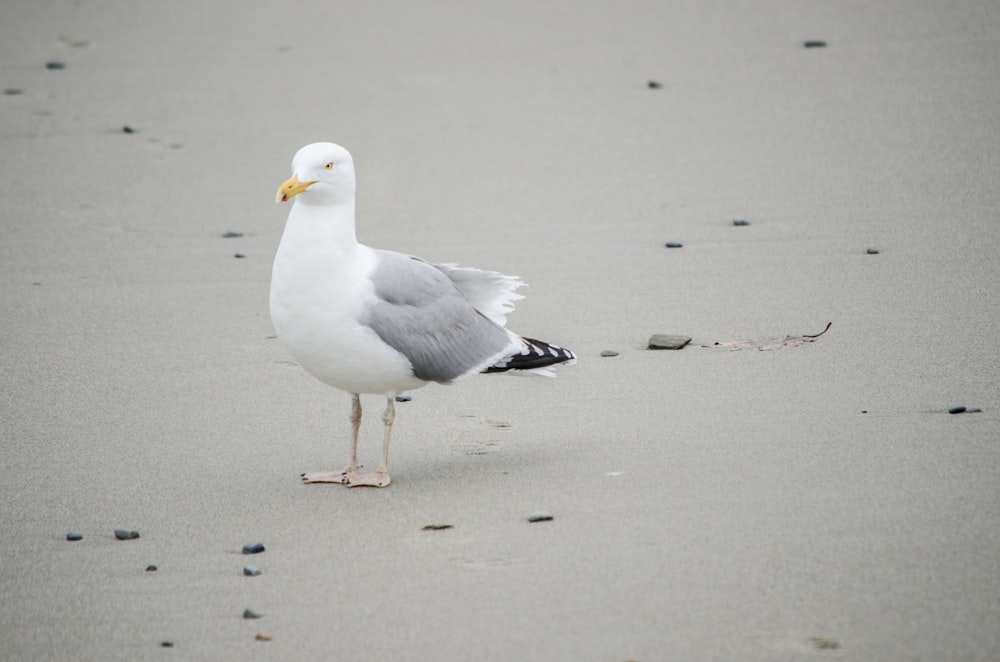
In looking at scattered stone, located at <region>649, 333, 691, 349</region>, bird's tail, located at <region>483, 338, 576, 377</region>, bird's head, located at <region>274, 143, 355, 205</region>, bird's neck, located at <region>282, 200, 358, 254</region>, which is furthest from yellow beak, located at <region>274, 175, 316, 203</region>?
scattered stone, located at <region>649, 333, 691, 349</region>

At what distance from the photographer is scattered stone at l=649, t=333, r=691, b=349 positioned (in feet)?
18.3

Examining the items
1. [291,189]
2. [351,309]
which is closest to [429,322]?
[351,309]

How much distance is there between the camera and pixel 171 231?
7.27m

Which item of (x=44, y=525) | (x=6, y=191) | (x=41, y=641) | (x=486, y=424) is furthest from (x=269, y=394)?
(x=6, y=191)

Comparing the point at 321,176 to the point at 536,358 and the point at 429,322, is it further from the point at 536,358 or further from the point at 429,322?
the point at 536,358

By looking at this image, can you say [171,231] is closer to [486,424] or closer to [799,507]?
[486,424]

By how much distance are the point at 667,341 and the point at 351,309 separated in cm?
178

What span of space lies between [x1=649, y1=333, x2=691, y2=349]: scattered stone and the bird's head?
176 centimetres

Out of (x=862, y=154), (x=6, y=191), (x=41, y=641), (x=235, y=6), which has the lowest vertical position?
(x=41, y=641)

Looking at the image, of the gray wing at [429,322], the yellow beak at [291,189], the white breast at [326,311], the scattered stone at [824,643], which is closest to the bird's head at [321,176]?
the yellow beak at [291,189]

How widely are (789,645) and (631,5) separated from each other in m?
8.09

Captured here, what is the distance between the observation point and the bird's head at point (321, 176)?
4.41m

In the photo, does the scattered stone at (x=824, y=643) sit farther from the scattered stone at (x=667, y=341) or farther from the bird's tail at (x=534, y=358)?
the scattered stone at (x=667, y=341)

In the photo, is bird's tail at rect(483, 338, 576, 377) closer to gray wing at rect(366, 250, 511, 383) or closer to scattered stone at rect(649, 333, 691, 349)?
gray wing at rect(366, 250, 511, 383)
